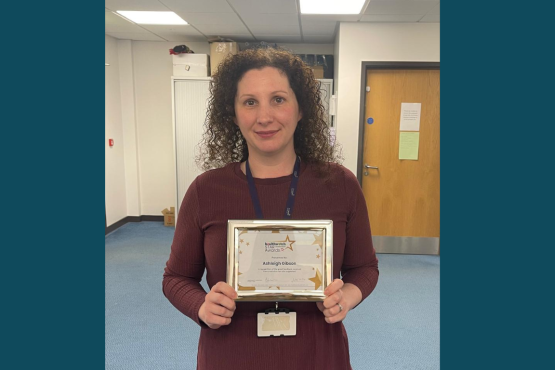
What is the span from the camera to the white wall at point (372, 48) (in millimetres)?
4512

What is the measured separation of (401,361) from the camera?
2.67 m

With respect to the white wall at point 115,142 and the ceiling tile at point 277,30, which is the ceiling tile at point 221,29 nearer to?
the ceiling tile at point 277,30

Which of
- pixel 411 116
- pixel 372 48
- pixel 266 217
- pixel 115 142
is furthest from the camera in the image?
pixel 115 142

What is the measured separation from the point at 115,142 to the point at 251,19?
288 cm

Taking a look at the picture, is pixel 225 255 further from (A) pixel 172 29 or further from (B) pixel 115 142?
(B) pixel 115 142

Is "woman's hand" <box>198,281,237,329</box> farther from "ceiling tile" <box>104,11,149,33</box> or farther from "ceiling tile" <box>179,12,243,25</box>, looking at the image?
"ceiling tile" <box>104,11,149,33</box>

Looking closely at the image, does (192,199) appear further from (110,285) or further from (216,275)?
(110,285)

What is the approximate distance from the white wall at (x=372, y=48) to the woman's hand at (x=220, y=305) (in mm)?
4020

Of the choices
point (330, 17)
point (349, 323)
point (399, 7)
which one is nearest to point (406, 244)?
point (349, 323)

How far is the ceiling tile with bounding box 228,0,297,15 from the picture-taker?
3814mm

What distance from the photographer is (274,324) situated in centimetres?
107

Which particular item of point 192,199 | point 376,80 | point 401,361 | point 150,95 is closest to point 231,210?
point 192,199

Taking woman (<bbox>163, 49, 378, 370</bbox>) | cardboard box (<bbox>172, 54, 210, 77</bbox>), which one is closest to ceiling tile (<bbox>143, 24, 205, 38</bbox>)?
cardboard box (<bbox>172, 54, 210, 77</bbox>)

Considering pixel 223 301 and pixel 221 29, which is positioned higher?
pixel 221 29
